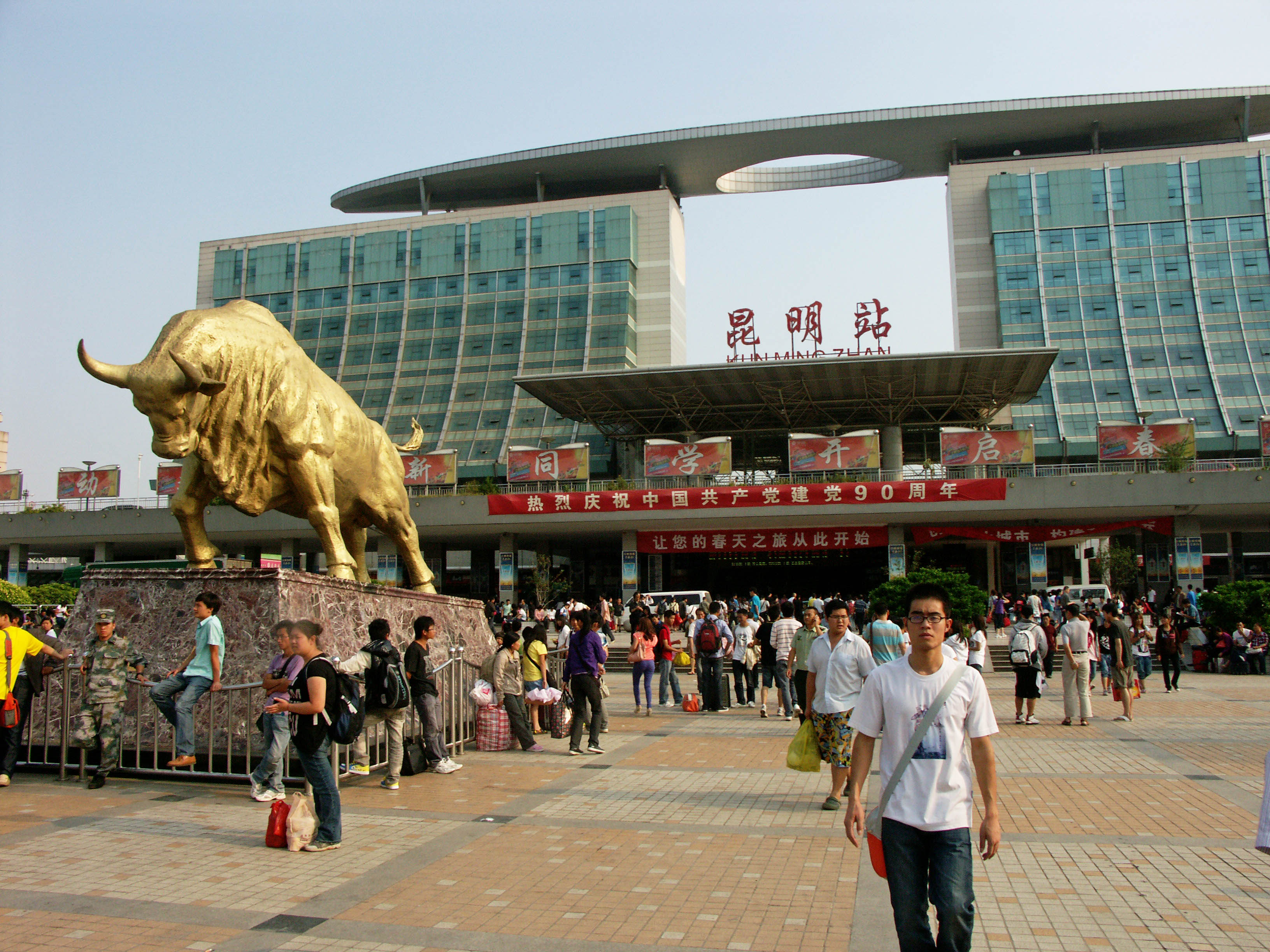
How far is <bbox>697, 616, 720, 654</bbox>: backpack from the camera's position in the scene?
48.1ft

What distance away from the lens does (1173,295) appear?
5456 centimetres

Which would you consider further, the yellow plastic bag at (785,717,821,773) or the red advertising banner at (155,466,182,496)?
the red advertising banner at (155,466,182,496)

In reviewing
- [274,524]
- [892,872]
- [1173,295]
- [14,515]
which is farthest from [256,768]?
[1173,295]

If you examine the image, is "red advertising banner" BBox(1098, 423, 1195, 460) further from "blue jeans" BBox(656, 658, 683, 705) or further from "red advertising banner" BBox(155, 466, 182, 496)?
"red advertising banner" BBox(155, 466, 182, 496)

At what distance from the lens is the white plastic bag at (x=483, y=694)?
34.6 feet

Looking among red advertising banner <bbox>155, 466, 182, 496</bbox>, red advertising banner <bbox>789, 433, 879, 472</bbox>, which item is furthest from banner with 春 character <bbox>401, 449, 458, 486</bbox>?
red advertising banner <bbox>789, 433, 879, 472</bbox>

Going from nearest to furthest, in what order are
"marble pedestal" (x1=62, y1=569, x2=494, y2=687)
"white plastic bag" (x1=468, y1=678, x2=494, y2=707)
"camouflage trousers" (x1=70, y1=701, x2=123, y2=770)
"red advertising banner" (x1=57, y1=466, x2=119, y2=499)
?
"camouflage trousers" (x1=70, y1=701, x2=123, y2=770) < "marble pedestal" (x1=62, y1=569, x2=494, y2=687) < "white plastic bag" (x1=468, y1=678, x2=494, y2=707) < "red advertising banner" (x1=57, y1=466, x2=119, y2=499)

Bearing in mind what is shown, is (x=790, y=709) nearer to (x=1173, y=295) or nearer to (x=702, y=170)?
(x=1173, y=295)

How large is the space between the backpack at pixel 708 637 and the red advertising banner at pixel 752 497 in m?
22.2

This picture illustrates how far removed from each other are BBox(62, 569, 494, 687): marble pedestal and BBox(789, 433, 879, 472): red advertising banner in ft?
96.9

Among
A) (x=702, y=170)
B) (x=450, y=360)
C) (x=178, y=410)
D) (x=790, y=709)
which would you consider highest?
(x=702, y=170)

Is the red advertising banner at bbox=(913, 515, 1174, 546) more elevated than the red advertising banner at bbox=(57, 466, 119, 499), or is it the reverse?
the red advertising banner at bbox=(57, 466, 119, 499)

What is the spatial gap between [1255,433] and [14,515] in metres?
58.1

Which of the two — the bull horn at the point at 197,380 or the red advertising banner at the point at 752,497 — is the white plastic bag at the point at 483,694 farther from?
the red advertising banner at the point at 752,497
